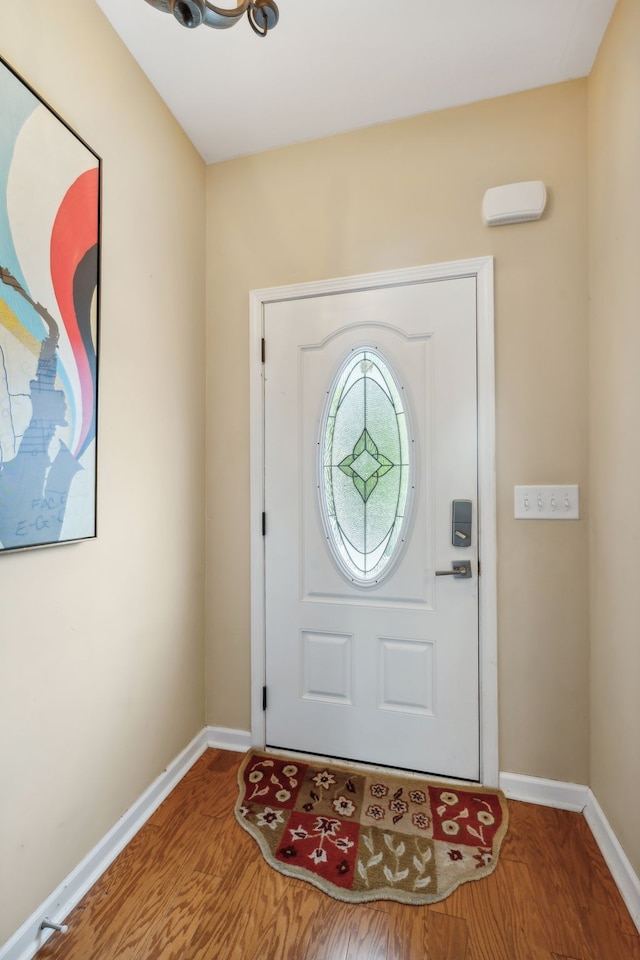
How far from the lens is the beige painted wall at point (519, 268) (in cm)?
164

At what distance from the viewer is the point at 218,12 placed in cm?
109

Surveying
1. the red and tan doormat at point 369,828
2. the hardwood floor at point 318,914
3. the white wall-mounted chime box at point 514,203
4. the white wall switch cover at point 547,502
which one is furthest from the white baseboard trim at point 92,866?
the white wall-mounted chime box at point 514,203

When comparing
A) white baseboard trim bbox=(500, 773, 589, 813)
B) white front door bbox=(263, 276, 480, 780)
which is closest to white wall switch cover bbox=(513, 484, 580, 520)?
white front door bbox=(263, 276, 480, 780)

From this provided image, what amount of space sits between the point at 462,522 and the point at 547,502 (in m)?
0.32

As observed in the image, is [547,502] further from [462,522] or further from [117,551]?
[117,551]

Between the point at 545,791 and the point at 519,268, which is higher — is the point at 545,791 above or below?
below

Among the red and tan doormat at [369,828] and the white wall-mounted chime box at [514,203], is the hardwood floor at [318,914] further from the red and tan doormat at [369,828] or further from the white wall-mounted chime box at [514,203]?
the white wall-mounted chime box at [514,203]

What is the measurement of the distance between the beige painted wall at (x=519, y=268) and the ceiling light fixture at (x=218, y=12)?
759 millimetres

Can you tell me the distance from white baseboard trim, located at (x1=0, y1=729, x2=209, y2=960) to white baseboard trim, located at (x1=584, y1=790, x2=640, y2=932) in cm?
157

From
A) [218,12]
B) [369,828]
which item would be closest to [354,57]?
[218,12]

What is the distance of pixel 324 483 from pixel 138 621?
2.98 ft

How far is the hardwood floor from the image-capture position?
1.14 meters

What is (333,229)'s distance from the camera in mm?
1892

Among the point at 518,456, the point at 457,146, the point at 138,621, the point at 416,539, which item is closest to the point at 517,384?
the point at 518,456
